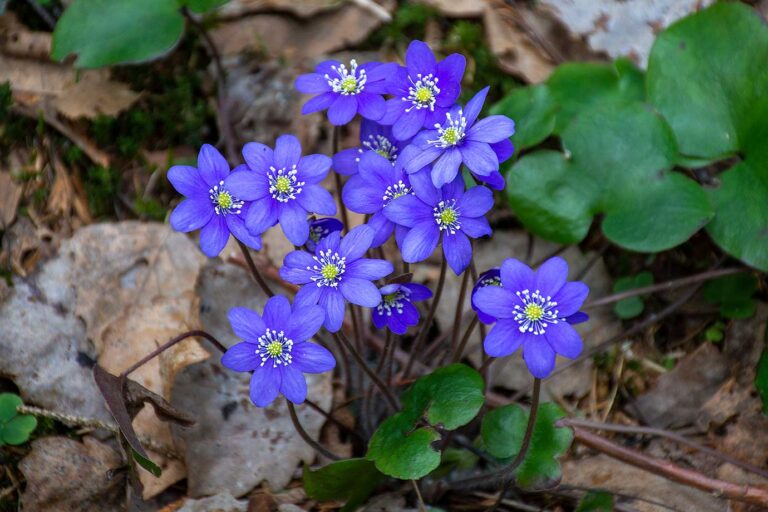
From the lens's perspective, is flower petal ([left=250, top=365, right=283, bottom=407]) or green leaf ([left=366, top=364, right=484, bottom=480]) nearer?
flower petal ([left=250, top=365, right=283, bottom=407])

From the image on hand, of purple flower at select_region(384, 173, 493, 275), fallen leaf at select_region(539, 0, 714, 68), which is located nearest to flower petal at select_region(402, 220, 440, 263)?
purple flower at select_region(384, 173, 493, 275)

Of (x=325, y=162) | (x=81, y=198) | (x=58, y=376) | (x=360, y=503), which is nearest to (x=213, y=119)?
(x=81, y=198)

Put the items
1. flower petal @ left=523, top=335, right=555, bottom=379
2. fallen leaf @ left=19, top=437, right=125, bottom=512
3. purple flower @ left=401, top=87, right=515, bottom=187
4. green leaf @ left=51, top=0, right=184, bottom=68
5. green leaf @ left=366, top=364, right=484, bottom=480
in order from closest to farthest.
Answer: flower petal @ left=523, top=335, right=555, bottom=379 → purple flower @ left=401, top=87, right=515, bottom=187 → green leaf @ left=366, top=364, right=484, bottom=480 → fallen leaf @ left=19, top=437, right=125, bottom=512 → green leaf @ left=51, top=0, right=184, bottom=68

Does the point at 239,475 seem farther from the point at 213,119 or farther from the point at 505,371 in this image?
the point at 213,119

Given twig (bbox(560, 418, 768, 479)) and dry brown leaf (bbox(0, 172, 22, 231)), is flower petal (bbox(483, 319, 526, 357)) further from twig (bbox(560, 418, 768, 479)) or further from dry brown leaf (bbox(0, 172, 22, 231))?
dry brown leaf (bbox(0, 172, 22, 231))

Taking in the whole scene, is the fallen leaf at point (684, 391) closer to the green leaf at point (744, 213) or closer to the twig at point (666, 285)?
the twig at point (666, 285)

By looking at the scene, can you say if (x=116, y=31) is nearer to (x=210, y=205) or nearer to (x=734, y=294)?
(x=210, y=205)

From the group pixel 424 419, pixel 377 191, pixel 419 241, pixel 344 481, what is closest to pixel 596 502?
pixel 424 419

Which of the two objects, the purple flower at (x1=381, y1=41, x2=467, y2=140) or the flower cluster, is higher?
the purple flower at (x1=381, y1=41, x2=467, y2=140)
